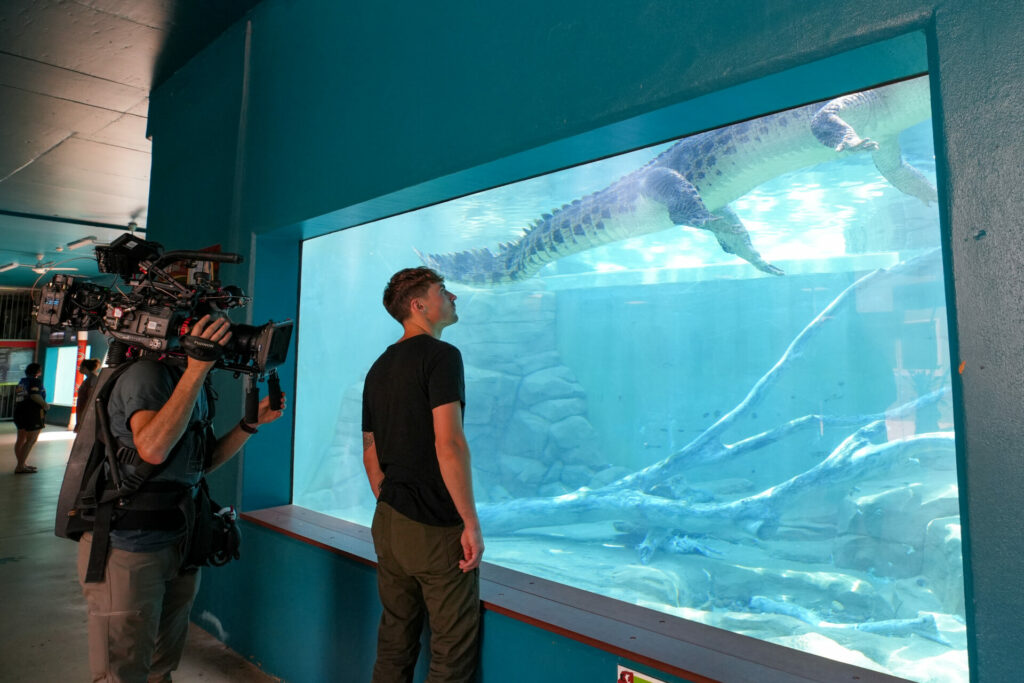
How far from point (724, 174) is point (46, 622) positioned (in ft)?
21.5

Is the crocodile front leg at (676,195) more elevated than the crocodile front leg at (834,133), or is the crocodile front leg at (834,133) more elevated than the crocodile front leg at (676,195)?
the crocodile front leg at (676,195)

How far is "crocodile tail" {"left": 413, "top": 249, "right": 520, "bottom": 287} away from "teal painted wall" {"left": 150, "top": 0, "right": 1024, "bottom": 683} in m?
5.54

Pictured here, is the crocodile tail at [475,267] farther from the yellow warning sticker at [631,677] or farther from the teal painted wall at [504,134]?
the yellow warning sticker at [631,677]

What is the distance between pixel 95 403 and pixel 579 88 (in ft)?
4.87

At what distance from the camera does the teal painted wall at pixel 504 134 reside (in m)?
0.86

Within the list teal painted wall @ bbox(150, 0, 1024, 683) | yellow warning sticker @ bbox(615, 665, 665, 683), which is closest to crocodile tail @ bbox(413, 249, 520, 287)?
teal painted wall @ bbox(150, 0, 1024, 683)

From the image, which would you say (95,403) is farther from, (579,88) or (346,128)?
(579,88)

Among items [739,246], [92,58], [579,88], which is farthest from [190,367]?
[739,246]

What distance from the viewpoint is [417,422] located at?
4.77 ft

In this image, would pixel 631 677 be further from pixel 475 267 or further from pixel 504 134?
pixel 475 267

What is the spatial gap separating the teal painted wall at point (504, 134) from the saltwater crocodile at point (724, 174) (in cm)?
368

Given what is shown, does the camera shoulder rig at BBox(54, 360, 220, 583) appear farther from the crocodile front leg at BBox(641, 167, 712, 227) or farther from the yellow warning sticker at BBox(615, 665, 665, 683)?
the crocodile front leg at BBox(641, 167, 712, 227)

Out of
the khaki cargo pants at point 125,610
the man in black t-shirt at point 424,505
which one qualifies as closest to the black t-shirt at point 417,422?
the man in black t-shirt at point 424,505

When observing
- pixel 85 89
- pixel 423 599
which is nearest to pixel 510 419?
pixel 85 89
